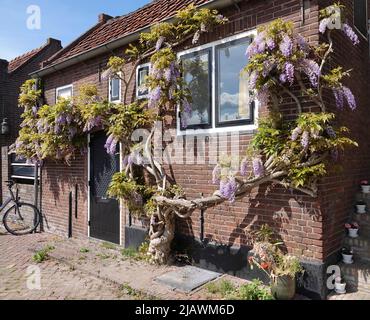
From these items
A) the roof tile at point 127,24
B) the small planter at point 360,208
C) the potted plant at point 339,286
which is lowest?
the potted plant at point 339,286

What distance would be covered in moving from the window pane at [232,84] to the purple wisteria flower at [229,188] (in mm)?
1122

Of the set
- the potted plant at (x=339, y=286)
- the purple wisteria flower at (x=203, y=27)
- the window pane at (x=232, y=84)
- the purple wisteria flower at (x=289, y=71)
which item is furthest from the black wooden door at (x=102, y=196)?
the potted plant at (x=339, y=286)

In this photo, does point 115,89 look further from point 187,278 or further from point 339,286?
point 339,286

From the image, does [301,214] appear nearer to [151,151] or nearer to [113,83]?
[151,151]

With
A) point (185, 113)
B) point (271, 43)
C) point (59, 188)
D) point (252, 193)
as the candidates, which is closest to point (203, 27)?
point (185, 113)

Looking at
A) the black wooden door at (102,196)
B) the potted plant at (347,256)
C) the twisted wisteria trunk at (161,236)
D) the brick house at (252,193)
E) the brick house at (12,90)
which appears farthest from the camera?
the brick house at (12,90)

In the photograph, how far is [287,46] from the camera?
452 centimetres

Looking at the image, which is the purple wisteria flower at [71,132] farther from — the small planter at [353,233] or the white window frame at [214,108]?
the small planter at [353,233]

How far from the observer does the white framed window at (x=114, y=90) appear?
7707 mm

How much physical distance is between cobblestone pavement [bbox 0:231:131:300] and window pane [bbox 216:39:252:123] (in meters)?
3.18

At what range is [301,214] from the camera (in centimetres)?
480

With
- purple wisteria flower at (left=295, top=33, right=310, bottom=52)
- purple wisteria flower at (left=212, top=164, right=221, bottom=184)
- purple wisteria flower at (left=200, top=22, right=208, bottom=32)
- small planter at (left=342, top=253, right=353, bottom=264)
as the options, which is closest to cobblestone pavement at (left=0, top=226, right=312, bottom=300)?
small planter at (left=342, top=253, right=353, bottom=264)

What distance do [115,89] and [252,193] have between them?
13.6 ft
